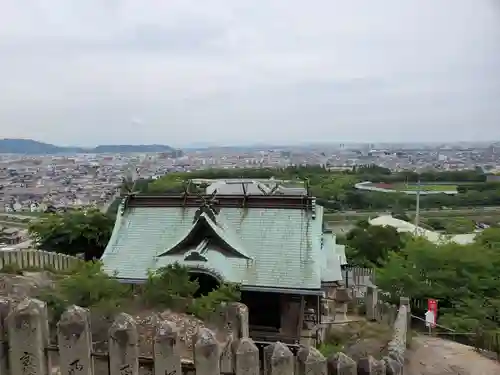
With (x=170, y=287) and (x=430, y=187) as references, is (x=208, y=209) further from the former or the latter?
(x=430, y=187)

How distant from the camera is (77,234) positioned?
29062mm

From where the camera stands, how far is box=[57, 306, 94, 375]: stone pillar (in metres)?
7.70

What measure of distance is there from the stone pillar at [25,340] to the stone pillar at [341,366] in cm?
456

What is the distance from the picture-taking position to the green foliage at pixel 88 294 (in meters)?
12.0

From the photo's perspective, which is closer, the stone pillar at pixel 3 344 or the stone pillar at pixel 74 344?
the stone pillar at pixel 74 344

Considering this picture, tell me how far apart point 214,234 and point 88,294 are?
552 centimetres

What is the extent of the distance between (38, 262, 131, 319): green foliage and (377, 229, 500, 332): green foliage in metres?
13.8

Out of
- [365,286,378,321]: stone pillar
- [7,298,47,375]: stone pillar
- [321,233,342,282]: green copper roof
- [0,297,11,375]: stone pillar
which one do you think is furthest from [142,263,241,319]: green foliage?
[365,286,378,321]: stone pillar

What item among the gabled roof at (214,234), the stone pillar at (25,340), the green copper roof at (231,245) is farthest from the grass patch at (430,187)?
the stone pillar at (25,340)

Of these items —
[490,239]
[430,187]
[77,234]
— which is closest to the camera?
[77,234]

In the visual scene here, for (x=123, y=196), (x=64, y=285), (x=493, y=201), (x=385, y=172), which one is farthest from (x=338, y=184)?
(x=64, y=285)

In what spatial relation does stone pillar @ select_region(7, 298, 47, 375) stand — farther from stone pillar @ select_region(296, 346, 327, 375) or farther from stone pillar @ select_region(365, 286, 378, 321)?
stone pillar @ select_region(365, 286, 378, 321)

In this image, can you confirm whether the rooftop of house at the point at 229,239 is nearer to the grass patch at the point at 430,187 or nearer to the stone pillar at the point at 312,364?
the stone pillar at the point at 312,364

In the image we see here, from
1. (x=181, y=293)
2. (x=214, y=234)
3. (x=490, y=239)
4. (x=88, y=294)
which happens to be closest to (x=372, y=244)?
(x=490, y=239)
